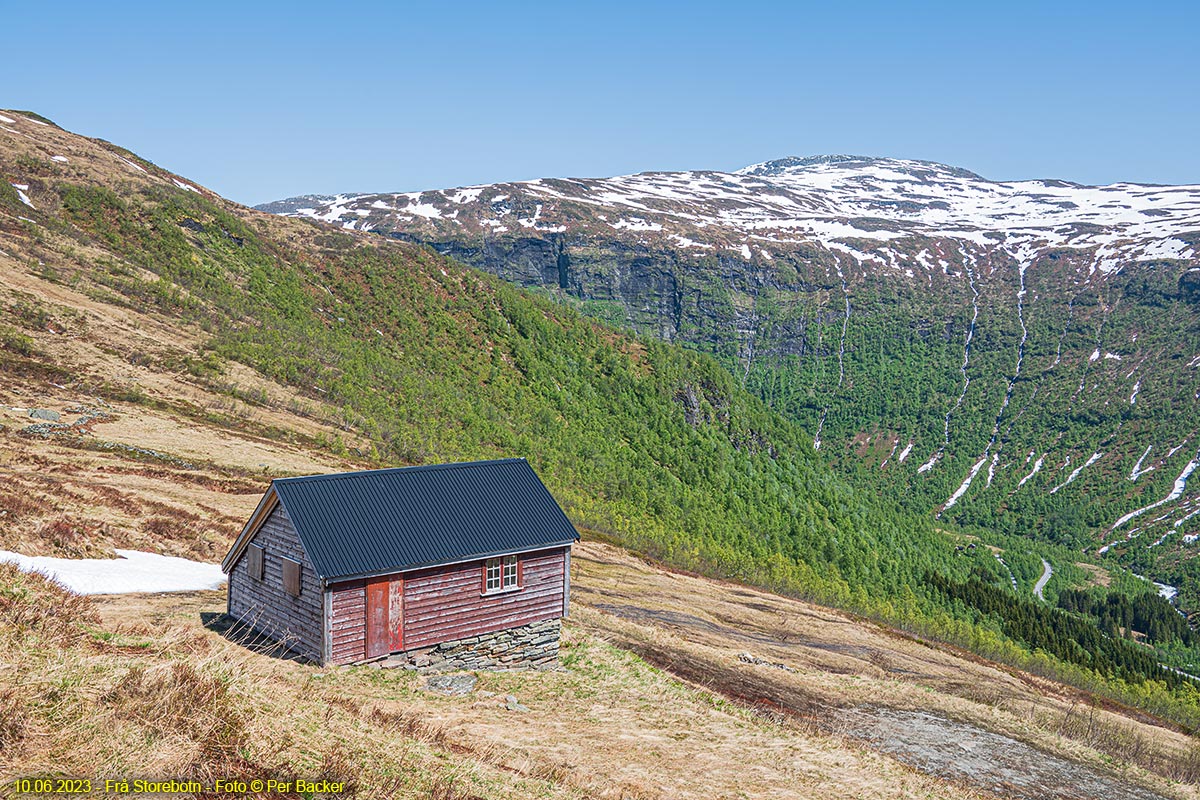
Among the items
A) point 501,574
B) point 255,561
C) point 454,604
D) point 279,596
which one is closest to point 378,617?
point 454,604

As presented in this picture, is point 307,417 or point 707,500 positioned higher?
point 307,417

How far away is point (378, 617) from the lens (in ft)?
96.0

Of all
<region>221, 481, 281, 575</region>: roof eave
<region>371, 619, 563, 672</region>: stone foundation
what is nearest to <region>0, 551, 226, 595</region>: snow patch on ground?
<region>221, 481, 281, 575</region>: roof eave

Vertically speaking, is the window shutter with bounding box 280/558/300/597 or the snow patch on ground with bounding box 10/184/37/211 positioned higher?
the snow patch on ground with bounding box 10/184/37/211

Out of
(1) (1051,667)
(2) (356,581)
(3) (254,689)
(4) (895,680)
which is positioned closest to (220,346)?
(2) (356,581)

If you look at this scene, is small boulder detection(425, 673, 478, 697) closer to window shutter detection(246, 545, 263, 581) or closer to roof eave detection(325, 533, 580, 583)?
roof eave detection(325, 533, 580, 583)

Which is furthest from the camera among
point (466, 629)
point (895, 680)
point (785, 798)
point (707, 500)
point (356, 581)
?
point (707, 500)

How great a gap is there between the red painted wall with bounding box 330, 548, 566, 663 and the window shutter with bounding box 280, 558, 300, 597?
1712 mm

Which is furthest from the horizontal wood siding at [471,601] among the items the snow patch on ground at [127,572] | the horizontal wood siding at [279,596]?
the snow patch on ground at [127,572]

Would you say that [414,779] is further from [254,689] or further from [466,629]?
[466,629]

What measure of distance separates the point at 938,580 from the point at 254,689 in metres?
143

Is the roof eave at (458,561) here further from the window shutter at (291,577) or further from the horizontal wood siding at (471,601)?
the window shutter at (291,577)

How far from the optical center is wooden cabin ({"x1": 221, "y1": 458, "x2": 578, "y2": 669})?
28.8 m

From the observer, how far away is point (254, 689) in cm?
1545
